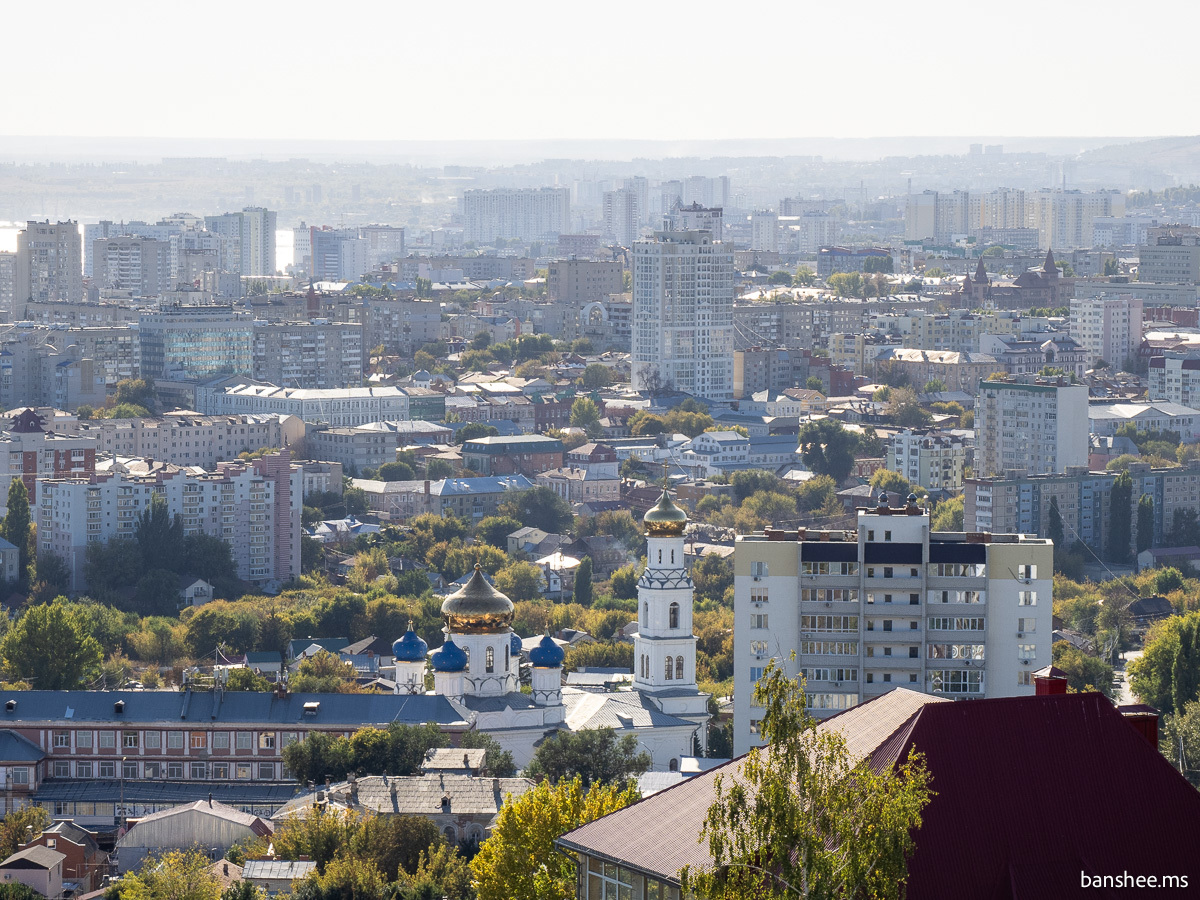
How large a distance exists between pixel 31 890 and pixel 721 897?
11.1m

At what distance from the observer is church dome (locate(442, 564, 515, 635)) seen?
2919 cm

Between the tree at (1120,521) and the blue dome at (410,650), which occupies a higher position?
the blue dome at (410,650)

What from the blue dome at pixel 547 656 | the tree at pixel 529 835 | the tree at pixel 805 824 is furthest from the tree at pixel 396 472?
the tree at pixel 805 824

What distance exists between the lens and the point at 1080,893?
12461 millimetres

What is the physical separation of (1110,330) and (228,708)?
63.2 meters

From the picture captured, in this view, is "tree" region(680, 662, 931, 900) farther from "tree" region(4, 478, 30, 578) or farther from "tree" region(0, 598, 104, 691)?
"tree" region(4, 478, 30, 578)

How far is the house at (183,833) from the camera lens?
78.0 ft

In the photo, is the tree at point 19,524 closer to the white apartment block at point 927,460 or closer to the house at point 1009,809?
the white apartment block at point 927,460

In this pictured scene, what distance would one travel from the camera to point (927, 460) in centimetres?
6366

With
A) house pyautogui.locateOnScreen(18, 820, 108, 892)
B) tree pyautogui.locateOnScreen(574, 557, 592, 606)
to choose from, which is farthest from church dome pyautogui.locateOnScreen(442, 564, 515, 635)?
tree pyautogui.locateOnScreen(574, 557, 592, 606)

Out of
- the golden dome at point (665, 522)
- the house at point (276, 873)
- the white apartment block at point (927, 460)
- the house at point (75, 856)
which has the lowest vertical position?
the white apartment block at point (927, 460)

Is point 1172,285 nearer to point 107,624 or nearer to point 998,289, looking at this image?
point 998,289

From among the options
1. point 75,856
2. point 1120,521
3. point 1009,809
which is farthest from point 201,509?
point 1009,809

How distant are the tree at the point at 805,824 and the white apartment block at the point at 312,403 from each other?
5898 centimetres
